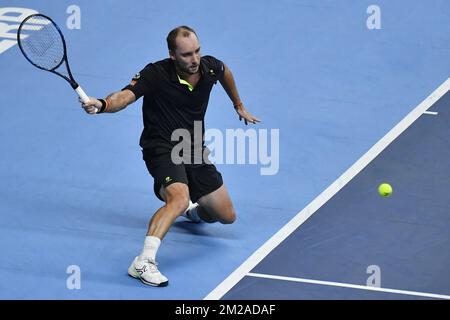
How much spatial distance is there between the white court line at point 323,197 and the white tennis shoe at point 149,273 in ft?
1.39

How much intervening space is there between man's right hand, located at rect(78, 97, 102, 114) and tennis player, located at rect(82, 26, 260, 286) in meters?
0.33

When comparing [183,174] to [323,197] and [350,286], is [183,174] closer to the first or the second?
[323,197]

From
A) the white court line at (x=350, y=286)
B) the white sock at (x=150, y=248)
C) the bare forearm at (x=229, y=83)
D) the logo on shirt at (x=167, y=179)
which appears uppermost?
the bare forearm at (x=229, y=83)

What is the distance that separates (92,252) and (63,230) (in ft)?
1.76

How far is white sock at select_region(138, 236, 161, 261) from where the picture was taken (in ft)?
33.9

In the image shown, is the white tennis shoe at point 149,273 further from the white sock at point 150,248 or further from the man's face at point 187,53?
the man's face at point 187,53

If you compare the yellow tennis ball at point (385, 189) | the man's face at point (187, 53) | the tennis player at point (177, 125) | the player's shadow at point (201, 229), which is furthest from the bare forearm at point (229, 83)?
the yellow tennis ball at point (385, 189)

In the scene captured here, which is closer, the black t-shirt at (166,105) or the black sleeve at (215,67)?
the black t-shirt at (166,105)

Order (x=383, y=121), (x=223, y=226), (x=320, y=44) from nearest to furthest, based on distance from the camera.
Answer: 1. (x=223, y=226)
2. (x=383, y=121)
3. (x=320, y=44)

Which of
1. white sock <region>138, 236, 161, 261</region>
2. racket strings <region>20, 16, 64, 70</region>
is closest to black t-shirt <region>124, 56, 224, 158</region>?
racket strings <region>20, 16, 64, 70</region>

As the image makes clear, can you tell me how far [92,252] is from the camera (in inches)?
429

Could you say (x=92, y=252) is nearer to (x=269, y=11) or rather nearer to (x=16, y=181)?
(x=16, y=181)

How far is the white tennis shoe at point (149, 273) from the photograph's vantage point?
1025cm
